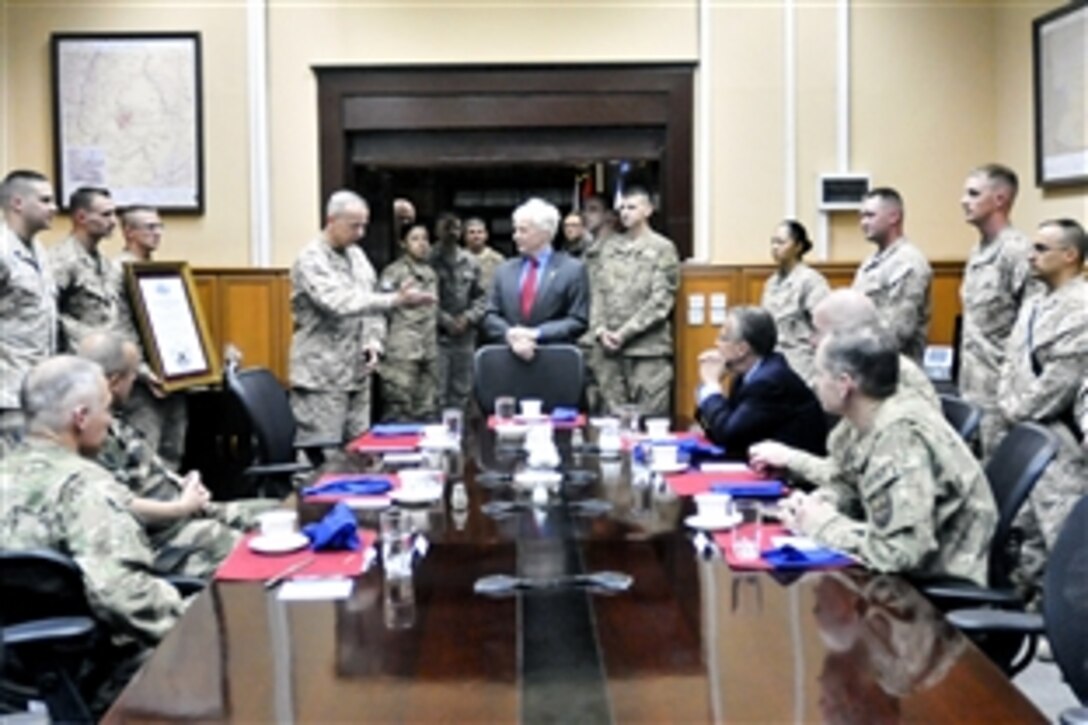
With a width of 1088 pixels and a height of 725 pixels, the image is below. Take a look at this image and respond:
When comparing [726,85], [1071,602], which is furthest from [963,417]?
[726,85]

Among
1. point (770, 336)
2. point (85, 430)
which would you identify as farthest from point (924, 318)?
point (85, 430)

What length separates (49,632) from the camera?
232 centimetres

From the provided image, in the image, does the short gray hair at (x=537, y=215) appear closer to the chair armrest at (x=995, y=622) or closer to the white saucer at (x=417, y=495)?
the white saucer at (x=417, y=495)

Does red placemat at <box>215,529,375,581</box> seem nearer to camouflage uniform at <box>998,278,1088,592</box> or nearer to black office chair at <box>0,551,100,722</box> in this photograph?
black office chair at <box>0,551,100,722</box>

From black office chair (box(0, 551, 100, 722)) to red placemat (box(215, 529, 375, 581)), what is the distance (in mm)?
271

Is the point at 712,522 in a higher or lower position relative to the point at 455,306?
lower

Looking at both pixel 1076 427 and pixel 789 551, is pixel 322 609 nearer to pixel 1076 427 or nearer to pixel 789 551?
pixel 789 551

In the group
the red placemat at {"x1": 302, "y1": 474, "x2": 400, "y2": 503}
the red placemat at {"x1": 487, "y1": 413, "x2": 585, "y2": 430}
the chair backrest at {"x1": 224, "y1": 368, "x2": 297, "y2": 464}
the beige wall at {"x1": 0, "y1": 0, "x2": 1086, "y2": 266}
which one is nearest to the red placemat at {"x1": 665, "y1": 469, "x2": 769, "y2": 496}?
the red placemat at {"x1": 302, "y1": 474, "x2": 400, "y2": 503}

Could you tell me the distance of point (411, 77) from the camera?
7227mm

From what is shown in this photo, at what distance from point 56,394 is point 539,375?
2.79 m

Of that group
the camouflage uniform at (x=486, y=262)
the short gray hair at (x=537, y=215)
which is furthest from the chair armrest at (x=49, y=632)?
the camouflage uniform at (x=486, y=262)

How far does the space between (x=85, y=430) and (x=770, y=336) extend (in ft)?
7.02

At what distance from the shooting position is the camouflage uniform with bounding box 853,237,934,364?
577 cm

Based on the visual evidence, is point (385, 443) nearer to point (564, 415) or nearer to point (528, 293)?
point (564, 415)
